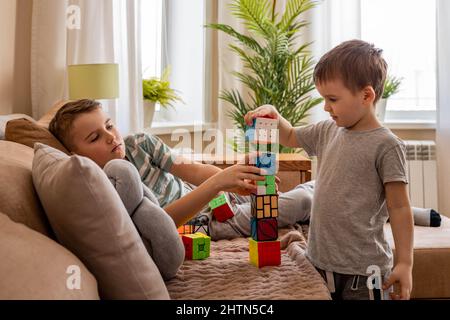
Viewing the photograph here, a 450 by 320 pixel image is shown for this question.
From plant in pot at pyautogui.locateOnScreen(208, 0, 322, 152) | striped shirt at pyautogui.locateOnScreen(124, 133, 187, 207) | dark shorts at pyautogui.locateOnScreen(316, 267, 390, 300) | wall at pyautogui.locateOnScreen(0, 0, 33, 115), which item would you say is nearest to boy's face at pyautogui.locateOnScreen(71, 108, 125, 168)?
striped shirt at pyautogui.locateOnScreen(124, 133, 187, 207)

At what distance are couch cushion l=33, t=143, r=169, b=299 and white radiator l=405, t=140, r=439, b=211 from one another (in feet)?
11.5

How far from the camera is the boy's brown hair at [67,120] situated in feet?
6.28

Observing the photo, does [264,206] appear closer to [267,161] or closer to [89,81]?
[267,161]

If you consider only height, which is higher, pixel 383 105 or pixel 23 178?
pixel 383 105

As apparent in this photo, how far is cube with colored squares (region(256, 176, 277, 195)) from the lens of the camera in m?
1.51

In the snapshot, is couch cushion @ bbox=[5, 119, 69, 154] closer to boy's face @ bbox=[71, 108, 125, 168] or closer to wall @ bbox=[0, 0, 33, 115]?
boy's face @ bbox=[71, 108, 125, 168]

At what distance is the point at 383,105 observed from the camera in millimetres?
4191

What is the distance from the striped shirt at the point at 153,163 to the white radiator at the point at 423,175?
8.11 feet

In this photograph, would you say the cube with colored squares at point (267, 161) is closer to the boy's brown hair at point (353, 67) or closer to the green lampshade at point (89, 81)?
the boy's brown hair at point (353, 67)

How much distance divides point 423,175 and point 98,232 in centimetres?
360

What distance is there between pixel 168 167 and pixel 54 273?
136cm

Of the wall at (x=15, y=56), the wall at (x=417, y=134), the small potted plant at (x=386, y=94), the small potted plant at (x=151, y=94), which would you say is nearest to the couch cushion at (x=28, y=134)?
the wall at (x=15, y=56)

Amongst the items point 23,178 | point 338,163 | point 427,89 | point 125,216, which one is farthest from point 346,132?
point 427,89
